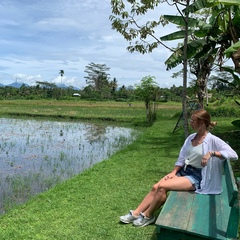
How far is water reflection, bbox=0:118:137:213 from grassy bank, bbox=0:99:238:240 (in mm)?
798

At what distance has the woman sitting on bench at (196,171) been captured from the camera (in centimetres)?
345

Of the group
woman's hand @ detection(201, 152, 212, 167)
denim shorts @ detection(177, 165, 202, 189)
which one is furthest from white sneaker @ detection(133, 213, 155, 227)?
woman's hand @ detection(201, 152, 212, 167)

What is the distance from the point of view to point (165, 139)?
36.7 feet

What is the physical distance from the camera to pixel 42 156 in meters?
9.60

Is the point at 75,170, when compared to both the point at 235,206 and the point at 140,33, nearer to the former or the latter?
the point at 140,33

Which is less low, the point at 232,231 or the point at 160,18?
the point at 160,18

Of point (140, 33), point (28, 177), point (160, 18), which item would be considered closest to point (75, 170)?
point (28, 177)

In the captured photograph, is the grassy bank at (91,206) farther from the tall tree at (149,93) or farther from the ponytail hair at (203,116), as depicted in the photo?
the tall tree at (149,93)

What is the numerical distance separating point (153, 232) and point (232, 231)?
123 centimetres

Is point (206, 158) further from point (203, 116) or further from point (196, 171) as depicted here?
point (203, 116)

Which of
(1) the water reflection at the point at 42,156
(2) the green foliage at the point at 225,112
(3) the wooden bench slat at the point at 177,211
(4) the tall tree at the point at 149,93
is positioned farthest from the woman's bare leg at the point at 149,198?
(2) the green foliage at the point at 225,112

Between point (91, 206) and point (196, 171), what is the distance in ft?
5.58

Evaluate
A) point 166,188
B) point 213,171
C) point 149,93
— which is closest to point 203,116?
point 213,171

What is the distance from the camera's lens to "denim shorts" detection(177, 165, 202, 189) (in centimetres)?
358
